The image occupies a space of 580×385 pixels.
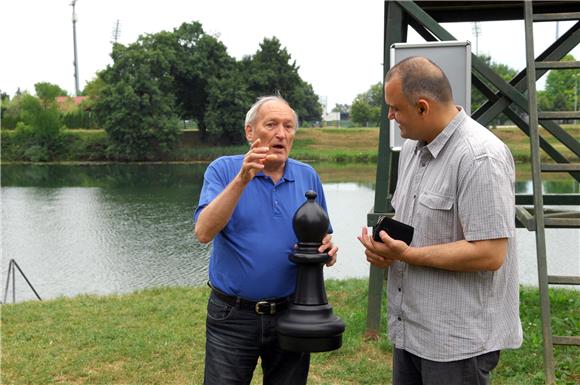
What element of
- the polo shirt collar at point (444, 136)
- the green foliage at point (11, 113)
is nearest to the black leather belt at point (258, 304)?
the polo shirt collar at point (444, 136)

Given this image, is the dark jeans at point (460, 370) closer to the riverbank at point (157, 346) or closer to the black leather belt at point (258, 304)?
the black leather belt at point (258, 304)

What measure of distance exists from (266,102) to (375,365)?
3.18 meters

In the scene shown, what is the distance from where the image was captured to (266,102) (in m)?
3.03

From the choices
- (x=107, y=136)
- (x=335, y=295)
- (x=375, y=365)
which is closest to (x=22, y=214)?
(x=335, y=295)

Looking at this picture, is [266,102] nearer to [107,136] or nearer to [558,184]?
[558,184]

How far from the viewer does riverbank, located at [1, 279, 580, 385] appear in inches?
206

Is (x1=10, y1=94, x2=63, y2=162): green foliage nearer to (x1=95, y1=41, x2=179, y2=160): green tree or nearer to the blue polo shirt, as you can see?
(x1=95, y1=41, x2=179, y2=160): green tree

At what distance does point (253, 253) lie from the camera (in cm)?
295

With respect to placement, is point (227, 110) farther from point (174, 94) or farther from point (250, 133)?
point (250, 133)

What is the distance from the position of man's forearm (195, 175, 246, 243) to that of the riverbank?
2.69 m

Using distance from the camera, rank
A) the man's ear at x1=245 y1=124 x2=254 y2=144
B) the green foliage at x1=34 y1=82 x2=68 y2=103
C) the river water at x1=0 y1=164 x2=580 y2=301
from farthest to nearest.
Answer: the green foliage at x1=34 y1=82 x2=68 y2=103, the river water at x1=0 y1=164 x2=580 y2=301, the man's ear at x1=245 y1=124 x2=254 y2=144

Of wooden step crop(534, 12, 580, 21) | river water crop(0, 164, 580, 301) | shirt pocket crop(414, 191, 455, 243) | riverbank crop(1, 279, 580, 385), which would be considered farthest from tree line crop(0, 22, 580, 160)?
shirt pocket crop(414, 191, 455, 243)

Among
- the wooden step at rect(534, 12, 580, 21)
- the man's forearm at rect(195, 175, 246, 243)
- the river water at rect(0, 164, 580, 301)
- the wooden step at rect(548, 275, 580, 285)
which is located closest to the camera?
the man's forearm at rect(195, 175, 246, 243)

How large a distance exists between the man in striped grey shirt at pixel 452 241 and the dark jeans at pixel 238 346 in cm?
74
